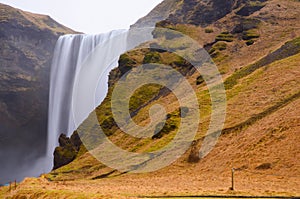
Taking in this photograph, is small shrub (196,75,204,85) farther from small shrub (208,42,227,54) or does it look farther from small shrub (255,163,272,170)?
small shrub (255,163,272,170)

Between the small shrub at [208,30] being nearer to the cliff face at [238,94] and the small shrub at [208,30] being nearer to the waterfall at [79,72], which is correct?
the cliff face at [238,94]

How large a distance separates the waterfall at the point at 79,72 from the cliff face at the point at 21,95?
4390 millimetres

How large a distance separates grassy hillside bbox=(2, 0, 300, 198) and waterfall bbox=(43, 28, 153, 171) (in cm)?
1264

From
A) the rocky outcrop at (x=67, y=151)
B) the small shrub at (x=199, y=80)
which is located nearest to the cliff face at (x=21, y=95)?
the rocky outcrop at (x=67, y=151)

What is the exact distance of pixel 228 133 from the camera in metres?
34.8

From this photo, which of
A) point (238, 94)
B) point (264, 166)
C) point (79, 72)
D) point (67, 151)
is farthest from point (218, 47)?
point (264, 166)

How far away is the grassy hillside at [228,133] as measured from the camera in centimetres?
2445

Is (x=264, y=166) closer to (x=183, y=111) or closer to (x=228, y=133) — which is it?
(x=228, y=133)

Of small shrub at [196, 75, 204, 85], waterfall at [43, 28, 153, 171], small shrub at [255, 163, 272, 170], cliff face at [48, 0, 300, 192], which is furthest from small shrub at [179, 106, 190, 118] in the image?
waterfall at [43, 28, 153, 171]

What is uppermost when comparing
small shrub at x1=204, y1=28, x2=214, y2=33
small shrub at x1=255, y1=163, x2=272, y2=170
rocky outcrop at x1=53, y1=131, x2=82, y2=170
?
small shrub at x1=204, y1=28, x2=214, y2=33

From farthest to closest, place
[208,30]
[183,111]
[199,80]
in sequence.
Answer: [208,30] → [199,80] → [183,111]

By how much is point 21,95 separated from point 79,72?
1886 centimetres

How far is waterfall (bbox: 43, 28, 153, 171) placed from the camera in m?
85.2

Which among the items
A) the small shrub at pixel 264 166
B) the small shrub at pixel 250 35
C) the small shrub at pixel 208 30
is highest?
the small shrub at pixel 208 30
